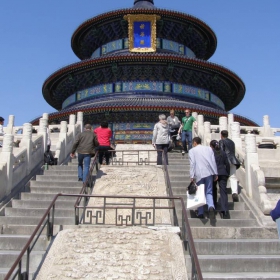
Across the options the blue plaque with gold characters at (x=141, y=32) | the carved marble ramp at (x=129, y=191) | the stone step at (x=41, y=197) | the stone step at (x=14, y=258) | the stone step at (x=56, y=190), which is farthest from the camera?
the blue plaque with gold characters at (x=141, y=32)

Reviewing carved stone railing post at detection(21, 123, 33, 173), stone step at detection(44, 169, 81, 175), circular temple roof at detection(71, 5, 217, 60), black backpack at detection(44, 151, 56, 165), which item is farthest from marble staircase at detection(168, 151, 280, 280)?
circular temple roof at detection(71, 5, 217, 60)

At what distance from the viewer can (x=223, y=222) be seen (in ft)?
27.2

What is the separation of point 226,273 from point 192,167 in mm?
2399

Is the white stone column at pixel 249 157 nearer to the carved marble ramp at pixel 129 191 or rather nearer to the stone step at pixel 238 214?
the stone step at pixel 238 214

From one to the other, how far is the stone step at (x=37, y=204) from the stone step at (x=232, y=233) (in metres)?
2.87

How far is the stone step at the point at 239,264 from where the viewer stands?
→ 21.6 feet

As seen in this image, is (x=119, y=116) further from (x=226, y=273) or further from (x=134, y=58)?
(x=226, y=273)

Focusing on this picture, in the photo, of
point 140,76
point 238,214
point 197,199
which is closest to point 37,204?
point 197,199

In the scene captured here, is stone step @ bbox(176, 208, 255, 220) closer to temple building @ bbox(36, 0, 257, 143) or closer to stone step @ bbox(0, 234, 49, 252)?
stone step @ bbox(0, 234, 49, 252)

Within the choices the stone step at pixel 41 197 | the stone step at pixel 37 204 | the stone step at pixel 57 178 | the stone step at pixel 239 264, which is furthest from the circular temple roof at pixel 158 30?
the stone step at pixel 239 264

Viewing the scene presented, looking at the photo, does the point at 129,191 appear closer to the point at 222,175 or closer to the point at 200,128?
the point at 222,175

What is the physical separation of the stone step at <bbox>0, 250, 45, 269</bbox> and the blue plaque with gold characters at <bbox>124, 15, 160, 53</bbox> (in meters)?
20.9

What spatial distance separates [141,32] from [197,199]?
20330mm

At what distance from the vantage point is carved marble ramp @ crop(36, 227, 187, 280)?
5.88 metres
